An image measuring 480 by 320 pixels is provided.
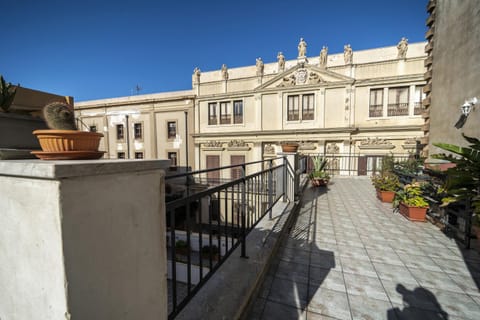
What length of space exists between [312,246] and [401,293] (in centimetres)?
115

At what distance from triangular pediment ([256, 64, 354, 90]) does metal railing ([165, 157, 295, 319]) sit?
10995 mm

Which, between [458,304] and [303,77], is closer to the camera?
[458,304]

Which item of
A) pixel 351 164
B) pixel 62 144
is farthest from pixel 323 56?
pixel 62 144

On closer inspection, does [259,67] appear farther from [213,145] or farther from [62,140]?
[62,140]

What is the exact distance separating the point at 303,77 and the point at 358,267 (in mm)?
13854

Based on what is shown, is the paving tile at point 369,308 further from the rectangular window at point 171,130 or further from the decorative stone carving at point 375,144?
the rectangular window at point 171,130

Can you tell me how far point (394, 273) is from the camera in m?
2.43

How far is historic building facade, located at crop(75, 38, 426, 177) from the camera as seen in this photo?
40.8 ft

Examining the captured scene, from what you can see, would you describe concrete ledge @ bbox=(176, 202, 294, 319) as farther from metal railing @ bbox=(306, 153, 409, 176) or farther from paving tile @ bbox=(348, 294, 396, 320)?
metal railing @ bbox=(306, 153, 409, 176)

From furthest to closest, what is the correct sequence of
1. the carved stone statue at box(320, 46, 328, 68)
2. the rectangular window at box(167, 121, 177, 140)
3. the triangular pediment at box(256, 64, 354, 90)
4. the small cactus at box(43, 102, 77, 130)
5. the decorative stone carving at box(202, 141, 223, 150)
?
the rectangular window at box(167, 121, 177, 140) < the decorative stone carving at box(202, 141, 223, 150) < the carved stone statue at box(320, 46, 328, 68) < the triangular pediment at box(256, 64, 354, 90) < the small cactus at box(43, 102, 77, 130)

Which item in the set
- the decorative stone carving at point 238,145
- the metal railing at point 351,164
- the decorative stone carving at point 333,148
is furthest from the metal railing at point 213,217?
the decorative stone carving at point 333,148

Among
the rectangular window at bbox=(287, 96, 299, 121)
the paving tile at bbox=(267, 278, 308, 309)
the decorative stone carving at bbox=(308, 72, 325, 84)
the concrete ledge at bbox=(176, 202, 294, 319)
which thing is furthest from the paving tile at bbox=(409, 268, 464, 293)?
the decorative stone carving at bbox=(308, 72, 325, 84)

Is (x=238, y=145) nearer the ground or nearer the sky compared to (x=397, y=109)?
nearer the ground

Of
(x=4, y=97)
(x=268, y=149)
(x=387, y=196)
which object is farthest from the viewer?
(x=268, y=149)
